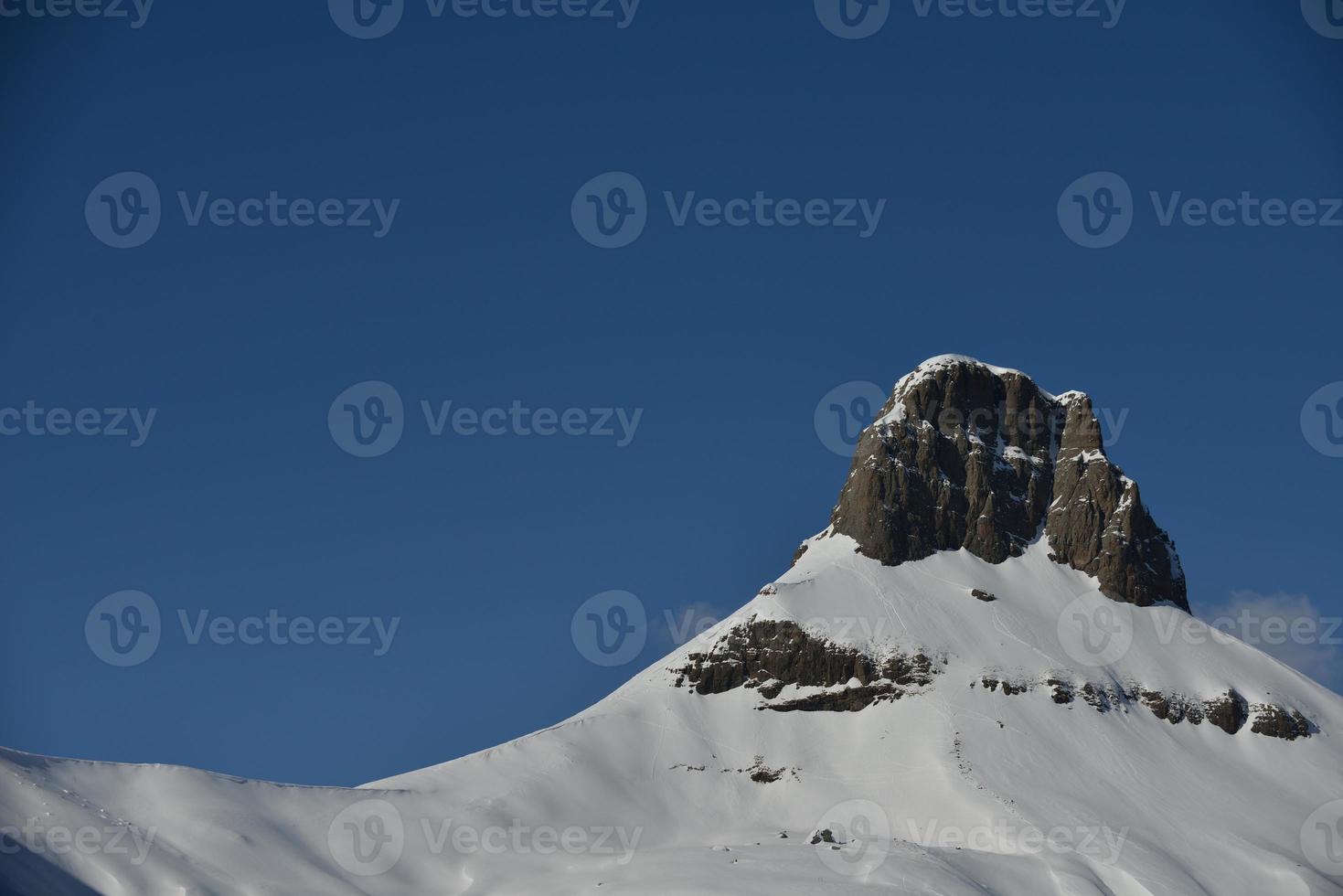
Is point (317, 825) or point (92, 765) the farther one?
point (317, 825)

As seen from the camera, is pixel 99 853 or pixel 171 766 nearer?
pixel 99 853

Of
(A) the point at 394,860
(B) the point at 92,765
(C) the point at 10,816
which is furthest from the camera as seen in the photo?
(A) the point at 394,860

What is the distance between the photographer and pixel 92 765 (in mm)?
176750

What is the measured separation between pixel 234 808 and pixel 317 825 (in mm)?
10775

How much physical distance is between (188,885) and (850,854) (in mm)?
73456

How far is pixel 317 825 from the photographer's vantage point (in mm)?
188875

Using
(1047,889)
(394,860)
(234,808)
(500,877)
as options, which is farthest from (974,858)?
(234,808)

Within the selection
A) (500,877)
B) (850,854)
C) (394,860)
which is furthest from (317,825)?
(850,854)

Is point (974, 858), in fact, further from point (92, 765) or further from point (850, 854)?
point (92, 765)

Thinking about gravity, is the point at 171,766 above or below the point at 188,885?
above

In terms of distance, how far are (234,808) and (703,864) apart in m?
53.8

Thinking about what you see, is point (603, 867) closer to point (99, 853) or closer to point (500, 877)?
point (500, 877)

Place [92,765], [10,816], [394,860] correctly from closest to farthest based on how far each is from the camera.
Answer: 1. [10,816]
2. [92,765]
3. [394,860]

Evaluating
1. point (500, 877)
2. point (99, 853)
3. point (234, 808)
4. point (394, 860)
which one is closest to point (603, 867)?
point (500, 877)
